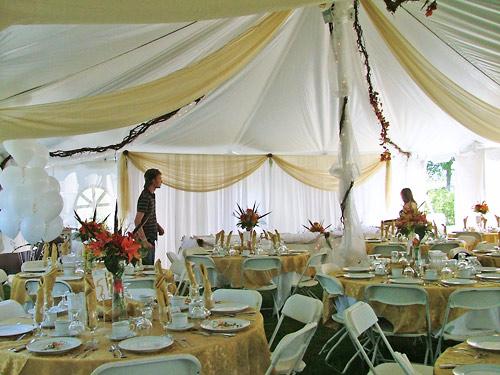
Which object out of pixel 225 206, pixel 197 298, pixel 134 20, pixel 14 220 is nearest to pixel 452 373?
pixel 197 298

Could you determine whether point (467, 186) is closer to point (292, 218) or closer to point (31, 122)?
point (292, 218)

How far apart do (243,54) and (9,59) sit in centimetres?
240

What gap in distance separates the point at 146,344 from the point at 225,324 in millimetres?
525

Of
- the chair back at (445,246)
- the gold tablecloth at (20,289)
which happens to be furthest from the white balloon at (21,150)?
the chair back at (445,246)

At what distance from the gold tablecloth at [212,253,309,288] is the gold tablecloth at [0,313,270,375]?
3483 mm

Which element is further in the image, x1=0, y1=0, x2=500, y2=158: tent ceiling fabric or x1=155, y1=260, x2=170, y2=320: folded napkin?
x1=0, y1=0, x2=500, y2=158: tent ceiling fabric

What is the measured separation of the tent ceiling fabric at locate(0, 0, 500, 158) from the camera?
4.95 m

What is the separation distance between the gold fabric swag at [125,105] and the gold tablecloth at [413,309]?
8.03 feet

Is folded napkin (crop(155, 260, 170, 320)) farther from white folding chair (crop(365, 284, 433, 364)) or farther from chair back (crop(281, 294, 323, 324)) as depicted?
white folding chair (crop(365, 284, 433, 364))

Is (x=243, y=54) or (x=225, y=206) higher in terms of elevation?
(x=243, y=54)

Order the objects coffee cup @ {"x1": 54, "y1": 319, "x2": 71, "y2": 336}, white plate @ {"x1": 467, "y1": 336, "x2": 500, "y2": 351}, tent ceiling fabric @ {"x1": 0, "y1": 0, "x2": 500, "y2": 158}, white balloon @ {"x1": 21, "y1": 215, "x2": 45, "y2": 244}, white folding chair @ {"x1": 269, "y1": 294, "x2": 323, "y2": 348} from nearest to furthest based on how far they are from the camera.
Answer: white plate @ {"x1": 467, "y1": 336, "x2": 500, "y2": 351}
coffee cup @ {"x1": 54, "y1": 319, "x2": 71, "y2": 336}
white folding chair @ {"x1": 269, "y1": 294, "x2": 323, "y2": 348}
tent ceiling fabric @ {"x1": 0, "y1": 0, "x2": 500, "y2": 158}
white balloon @ {"x1": 21, "y1": 215, "x2": 45, "y2": 244}

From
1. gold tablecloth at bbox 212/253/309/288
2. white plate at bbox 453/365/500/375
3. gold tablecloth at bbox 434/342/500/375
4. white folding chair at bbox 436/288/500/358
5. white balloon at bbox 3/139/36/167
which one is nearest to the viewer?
white plate at bbox 453/365/500/375

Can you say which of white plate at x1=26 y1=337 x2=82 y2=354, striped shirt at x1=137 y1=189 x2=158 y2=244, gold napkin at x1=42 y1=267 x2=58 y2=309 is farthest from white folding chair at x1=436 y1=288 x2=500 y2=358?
striped shirt at x1=137 y1=189 x2=158 y2=244

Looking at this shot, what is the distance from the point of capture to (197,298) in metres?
3.42
